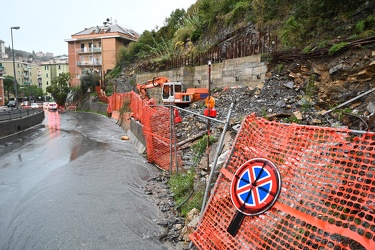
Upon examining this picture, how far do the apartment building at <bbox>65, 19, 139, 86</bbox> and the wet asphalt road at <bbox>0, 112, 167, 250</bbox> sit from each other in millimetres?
48731

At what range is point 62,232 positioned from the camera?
15.6 ft

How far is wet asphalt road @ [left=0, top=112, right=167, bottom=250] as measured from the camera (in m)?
4.57

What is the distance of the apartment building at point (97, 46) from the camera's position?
57.0 metres

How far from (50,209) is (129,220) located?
68.5 inches

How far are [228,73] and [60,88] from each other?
1981 inches

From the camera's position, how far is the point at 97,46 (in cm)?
6156

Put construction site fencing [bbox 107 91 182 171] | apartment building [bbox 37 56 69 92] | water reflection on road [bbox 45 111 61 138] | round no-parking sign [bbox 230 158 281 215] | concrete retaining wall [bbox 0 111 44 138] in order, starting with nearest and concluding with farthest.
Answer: round no-parking sign [bbox 230 158 281 215], construction site fencing [bbox 107 91 182 171], concrete retaining wall [bbox 0 111 44 138], water reflection on road [bbox 45 111 61 138], apartment building [bbox 37 56 69 92]

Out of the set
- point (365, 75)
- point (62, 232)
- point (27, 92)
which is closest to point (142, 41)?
point (365, 75)

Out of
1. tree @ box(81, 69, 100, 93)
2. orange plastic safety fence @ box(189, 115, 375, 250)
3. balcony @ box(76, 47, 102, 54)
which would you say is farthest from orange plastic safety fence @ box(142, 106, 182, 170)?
balcony @ box(76, 47, 102, 54)

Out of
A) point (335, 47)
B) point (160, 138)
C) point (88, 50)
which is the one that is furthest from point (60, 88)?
point (335, 47)

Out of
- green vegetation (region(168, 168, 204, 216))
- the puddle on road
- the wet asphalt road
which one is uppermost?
green vegetation (region(168, 168, 204, 216))

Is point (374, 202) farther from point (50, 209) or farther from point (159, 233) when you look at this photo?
point (50, 209)

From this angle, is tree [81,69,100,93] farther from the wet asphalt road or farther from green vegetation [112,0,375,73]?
the wet asphalt road

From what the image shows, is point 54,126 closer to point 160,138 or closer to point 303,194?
point 160,138
